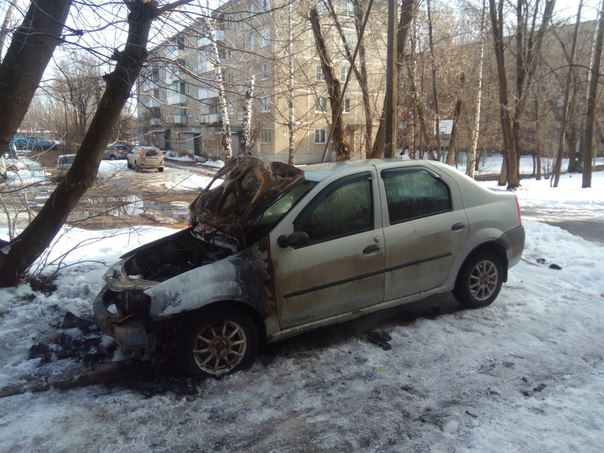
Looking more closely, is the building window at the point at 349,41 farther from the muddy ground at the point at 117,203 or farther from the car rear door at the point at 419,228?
the car rear door at the point at 419,228

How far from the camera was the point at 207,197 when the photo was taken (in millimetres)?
4730

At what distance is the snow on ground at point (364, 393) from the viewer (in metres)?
2.93

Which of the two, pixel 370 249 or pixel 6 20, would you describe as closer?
pixel 370 249

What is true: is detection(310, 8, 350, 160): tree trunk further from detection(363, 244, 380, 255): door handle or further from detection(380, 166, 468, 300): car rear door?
detection(363, 244, 380, 255): door handle

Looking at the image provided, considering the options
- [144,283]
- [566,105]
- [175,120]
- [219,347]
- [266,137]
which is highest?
[175,120]

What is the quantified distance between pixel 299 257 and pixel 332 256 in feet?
1.02

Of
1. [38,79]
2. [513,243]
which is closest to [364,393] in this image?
[513,243]

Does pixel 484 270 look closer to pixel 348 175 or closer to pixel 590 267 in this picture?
pixel 348 175

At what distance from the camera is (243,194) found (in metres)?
4.23

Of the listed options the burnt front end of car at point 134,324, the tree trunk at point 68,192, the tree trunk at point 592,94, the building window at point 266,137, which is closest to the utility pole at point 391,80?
the tree trunk at point 68,192

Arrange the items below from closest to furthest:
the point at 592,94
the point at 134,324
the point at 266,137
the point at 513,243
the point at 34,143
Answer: the point at 134,324 → the point at 513,243 → the point at 34,143 → the point at 592,94 → the point at 266,137

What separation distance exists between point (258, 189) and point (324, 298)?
111 cm

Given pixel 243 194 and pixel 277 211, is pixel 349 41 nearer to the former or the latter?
pixel 243 194

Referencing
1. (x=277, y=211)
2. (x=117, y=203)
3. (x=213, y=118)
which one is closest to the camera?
(x=277, y=211)
